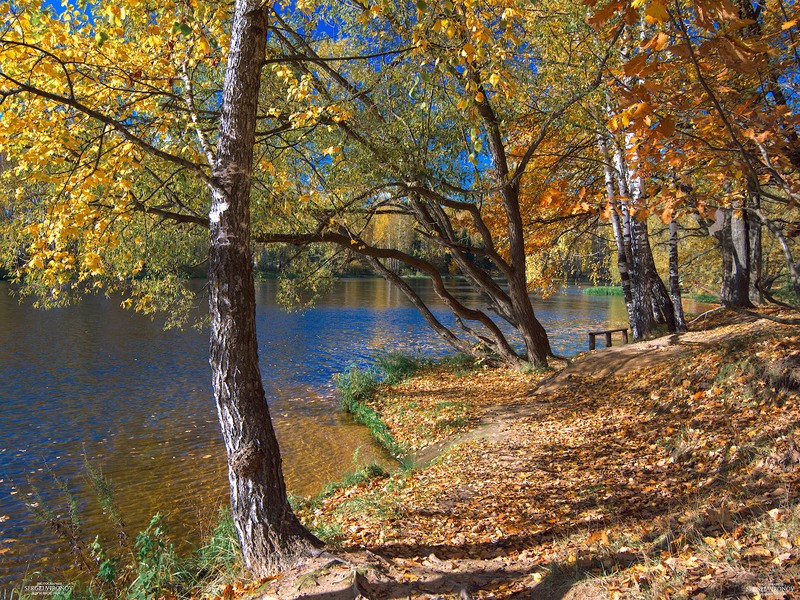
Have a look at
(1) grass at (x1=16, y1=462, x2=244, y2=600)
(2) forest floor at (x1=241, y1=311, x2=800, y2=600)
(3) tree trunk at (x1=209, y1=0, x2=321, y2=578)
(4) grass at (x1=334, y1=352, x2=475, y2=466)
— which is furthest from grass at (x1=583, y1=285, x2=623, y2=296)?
(3) tree trunk at (x1=209, y1=0, x2=321, y2=578)

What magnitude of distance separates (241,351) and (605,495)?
A: 3.68 m

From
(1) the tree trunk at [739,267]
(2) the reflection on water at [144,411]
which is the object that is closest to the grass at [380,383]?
(2) the reflection on water at [144,411]

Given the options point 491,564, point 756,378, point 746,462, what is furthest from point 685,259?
point 491,564

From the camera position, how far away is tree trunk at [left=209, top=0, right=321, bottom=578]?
155 inches

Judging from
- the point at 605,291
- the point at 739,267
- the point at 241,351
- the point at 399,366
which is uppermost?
the point at 739,267

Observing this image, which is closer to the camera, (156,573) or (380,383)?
(156,573)

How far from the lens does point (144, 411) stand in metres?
12.2

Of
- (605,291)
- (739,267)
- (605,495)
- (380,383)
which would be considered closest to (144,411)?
(380,383)

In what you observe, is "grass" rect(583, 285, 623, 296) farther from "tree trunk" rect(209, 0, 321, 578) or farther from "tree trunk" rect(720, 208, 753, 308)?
"tree trunk" rect(209, 0, 321, 578)

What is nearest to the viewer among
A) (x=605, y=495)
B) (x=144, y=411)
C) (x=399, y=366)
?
(x=605, y=495)

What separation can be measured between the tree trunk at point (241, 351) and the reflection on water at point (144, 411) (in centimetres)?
286

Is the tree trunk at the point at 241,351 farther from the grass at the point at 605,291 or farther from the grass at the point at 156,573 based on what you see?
the grass at the point at 605,291

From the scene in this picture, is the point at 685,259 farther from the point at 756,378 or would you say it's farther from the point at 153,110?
the point at 153,110

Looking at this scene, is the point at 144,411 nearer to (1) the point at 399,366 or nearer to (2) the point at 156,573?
(1) the point at 399,366
